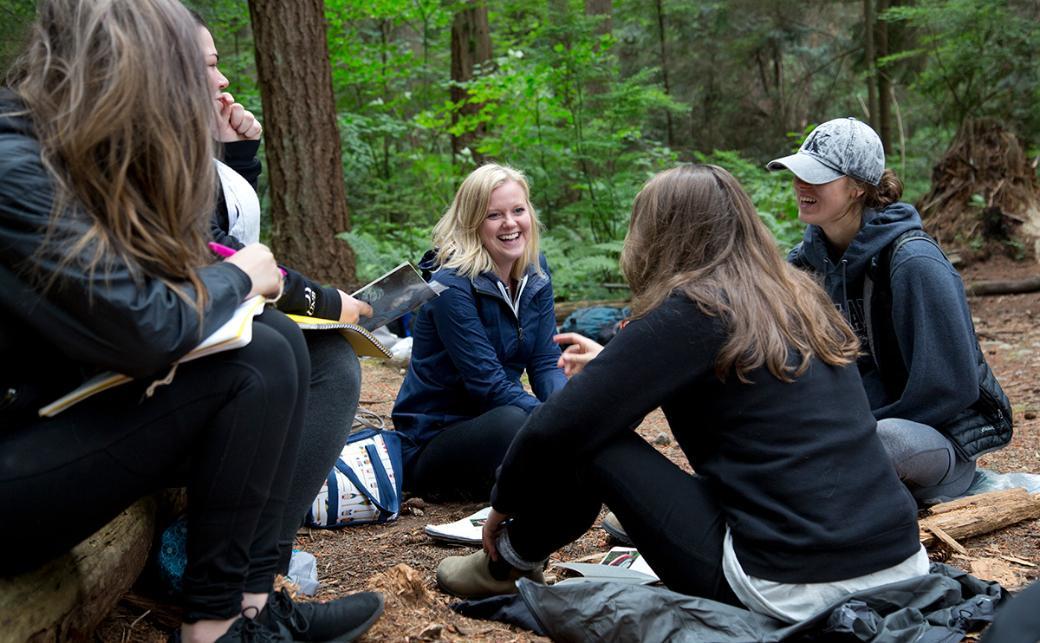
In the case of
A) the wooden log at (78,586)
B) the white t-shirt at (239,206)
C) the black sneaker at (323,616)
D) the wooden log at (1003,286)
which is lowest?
the wooden log at (1003,286)

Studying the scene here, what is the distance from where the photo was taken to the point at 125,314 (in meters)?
1.78

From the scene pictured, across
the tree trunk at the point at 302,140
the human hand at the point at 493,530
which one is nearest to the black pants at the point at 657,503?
the human hand at the point at 493,530

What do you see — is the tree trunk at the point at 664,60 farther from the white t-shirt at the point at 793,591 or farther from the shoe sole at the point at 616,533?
the white t-shirt at the point at 793,591

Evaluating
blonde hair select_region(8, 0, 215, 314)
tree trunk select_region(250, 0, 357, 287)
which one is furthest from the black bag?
tree trunk select_region(250, 0, 357, 287)

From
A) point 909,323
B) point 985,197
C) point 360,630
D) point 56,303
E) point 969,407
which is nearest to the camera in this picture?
point 56,303

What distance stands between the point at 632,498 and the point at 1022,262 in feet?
27.2

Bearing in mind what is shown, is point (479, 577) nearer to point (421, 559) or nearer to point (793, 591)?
point (421, 559)

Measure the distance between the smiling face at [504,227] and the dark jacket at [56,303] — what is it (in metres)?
2.24

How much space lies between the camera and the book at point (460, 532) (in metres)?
3.31

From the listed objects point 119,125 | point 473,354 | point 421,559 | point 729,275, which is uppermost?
point 119,125

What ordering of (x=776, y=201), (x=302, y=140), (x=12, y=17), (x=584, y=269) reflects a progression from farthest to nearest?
1. (x=776, y=201)
2. (x=584, y=269)
3. (x=302, y=140)
4. (x=12, y=17)

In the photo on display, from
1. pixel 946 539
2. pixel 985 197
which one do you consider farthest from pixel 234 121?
pixel 985 197

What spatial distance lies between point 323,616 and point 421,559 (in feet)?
3.50

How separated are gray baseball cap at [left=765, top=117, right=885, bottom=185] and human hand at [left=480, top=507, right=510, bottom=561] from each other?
1.80 meters
